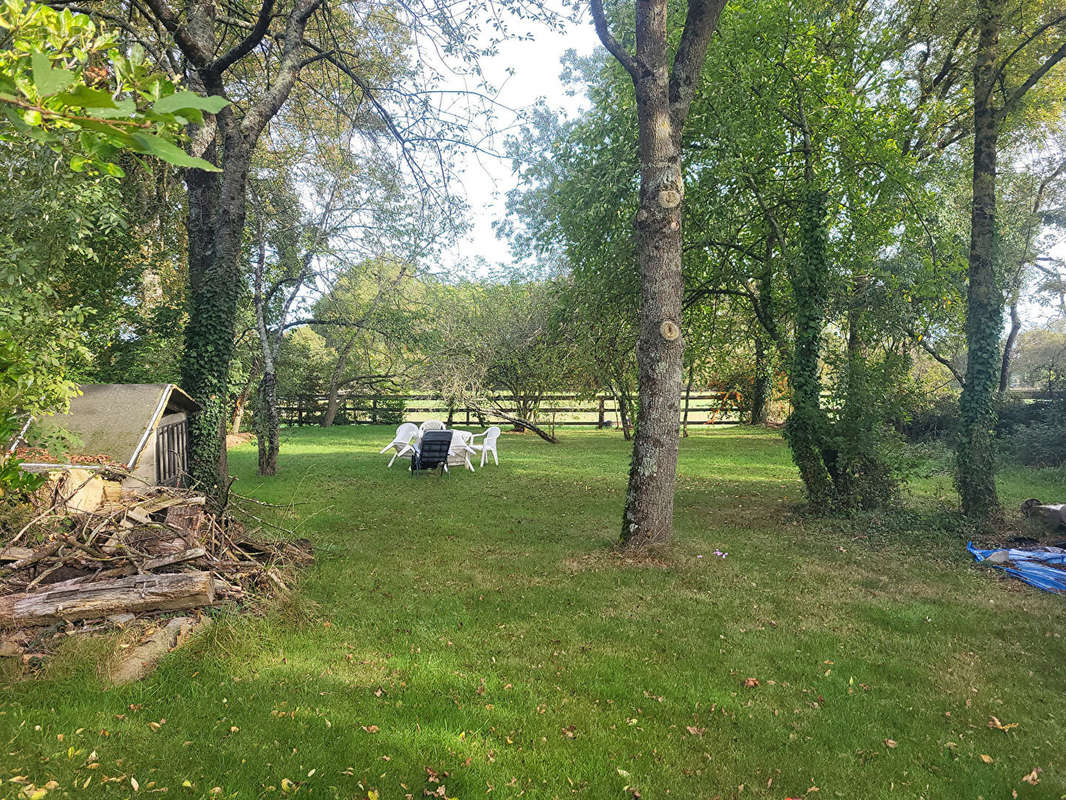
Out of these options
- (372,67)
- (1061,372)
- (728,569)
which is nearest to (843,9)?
(372,67)

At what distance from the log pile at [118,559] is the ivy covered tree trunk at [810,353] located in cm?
670

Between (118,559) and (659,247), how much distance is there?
5400mm

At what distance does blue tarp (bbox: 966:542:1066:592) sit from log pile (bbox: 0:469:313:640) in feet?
22.5

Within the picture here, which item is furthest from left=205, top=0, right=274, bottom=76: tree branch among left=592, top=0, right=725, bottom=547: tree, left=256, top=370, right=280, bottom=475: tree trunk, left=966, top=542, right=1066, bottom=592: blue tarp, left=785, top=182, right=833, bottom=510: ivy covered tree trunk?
left=966, top=542, right=1066, bottom=592: blue tarp

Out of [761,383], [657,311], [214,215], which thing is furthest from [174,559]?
[761,383]

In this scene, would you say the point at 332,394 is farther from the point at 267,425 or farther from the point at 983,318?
the point at 983,318

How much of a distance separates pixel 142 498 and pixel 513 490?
20.8ft

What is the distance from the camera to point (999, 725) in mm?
3287

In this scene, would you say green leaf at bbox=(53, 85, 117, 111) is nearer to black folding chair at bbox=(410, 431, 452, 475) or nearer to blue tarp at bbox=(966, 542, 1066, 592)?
blue tarp at bbox=(966, 542, 1066, 592)

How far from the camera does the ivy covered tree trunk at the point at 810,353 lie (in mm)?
8180

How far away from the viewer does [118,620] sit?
3.94 meters

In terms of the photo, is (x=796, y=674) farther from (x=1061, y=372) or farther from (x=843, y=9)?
(x=1061, y=372)

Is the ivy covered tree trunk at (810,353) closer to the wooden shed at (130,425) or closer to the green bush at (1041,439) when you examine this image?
the green bush at (1041,439)

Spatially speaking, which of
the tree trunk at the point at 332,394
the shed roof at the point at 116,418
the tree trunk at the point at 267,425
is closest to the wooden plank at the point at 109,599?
the shed roof at the point at 116,418
